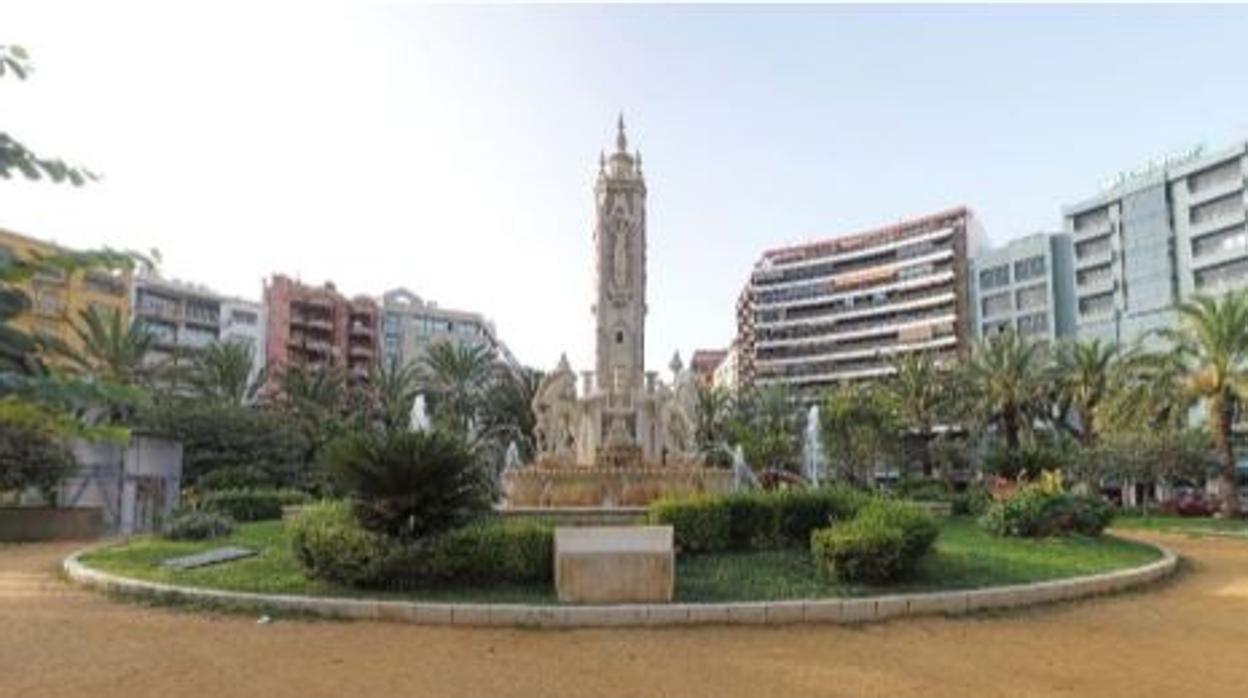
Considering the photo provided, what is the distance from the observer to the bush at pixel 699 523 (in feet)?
52.3

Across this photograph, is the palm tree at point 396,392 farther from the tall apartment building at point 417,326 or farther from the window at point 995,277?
the window at point 995,277

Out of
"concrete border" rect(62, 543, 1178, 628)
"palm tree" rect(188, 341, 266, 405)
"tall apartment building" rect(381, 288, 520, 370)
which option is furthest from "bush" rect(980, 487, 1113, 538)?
"tall apartment building" rect(381, 288, 520, 370)

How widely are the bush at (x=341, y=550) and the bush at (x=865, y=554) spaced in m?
5.88

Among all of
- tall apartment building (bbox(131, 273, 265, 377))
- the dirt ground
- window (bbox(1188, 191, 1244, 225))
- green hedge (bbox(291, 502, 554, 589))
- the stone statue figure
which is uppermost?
window (bbox(1188, 191, 1244, 225))

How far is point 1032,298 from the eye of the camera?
3716 inches

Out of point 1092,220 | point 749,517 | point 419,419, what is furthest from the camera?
point 1092,220

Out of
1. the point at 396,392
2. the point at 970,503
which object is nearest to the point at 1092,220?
the point at 396,392

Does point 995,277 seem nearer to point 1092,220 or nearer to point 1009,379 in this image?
point 1092,220

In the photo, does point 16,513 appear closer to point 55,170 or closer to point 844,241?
point 55,170

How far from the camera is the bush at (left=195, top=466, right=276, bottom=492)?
1348 inches

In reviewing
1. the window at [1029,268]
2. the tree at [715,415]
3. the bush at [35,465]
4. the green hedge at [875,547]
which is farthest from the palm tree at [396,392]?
the window at [1029,268]

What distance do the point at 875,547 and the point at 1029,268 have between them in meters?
89.6

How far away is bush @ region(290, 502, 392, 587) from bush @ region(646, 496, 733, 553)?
4764 millimetres

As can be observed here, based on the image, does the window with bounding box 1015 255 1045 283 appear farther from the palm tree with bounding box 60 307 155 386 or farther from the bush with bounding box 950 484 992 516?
the palm tree with bounding box 60 307 155 386
